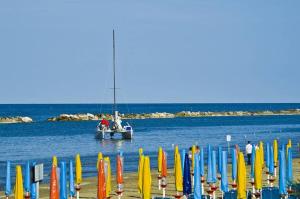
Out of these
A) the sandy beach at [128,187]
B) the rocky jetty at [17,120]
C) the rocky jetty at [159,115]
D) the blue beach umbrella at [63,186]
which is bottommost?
the sandy beach at [128,187]

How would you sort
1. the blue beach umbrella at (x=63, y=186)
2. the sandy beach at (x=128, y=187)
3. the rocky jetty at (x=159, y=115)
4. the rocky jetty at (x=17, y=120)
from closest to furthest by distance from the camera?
the blue beach umbrella at (x=63, y=186) < the sandy beach at (x=128, y=187) < the rocky jetty at (x=17, y=120) < the rocky jetty at (x=159, y=115)

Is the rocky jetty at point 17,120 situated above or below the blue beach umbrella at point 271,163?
above

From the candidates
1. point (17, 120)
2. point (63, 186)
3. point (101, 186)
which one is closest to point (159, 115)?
point (17, 120)

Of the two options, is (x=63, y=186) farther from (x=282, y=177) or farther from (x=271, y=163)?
(x=271, y=163)

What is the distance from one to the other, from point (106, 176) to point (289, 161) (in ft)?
21.4

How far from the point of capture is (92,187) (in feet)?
98.8

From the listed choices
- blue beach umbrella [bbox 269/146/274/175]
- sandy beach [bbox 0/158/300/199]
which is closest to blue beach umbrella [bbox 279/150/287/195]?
sandy beach [bbox 0/158/300/199]

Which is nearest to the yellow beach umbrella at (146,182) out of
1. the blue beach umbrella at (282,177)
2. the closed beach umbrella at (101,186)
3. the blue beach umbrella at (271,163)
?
the closed beach umbrella at (101,186)

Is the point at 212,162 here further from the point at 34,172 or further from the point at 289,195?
the point at 34,172

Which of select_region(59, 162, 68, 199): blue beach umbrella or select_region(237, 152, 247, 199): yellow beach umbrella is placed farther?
select_region(237, 152, 247, 199): yellow beach umbrella

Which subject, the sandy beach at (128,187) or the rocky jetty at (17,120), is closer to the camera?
the sandy beach at (128,187)

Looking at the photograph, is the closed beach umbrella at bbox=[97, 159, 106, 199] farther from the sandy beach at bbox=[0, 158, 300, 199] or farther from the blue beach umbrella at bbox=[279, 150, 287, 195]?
the sandy beach at bbox=[0, 158, 300, 199]

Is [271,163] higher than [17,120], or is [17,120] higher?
[17,120]

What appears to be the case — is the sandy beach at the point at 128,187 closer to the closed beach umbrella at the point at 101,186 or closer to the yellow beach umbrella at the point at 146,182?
the yellow beach umbrella at the point at 146,182
